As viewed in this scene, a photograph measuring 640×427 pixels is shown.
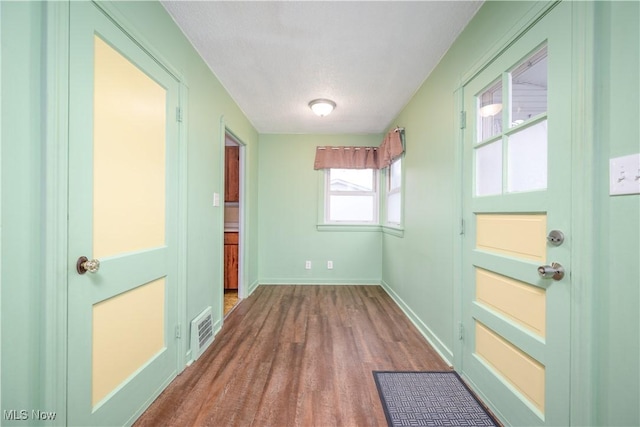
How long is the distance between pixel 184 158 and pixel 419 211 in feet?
7.04

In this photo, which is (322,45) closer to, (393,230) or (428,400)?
(393,230)

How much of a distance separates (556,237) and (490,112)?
866 mm

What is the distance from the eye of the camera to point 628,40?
814 millimetres

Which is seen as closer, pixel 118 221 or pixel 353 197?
pixel 118 221

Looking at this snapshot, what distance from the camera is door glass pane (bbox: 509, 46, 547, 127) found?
1.15 metres

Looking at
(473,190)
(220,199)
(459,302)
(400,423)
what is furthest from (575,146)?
(220,199)

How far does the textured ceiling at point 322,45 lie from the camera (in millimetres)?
1542

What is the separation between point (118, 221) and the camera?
1.25 metres

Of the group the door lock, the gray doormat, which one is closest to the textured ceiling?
the door lock

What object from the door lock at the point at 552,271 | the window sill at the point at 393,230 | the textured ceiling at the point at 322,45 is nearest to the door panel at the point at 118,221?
the textured ceiling at the point at 322,45

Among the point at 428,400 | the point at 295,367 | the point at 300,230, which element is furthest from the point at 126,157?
the point at 300,230
